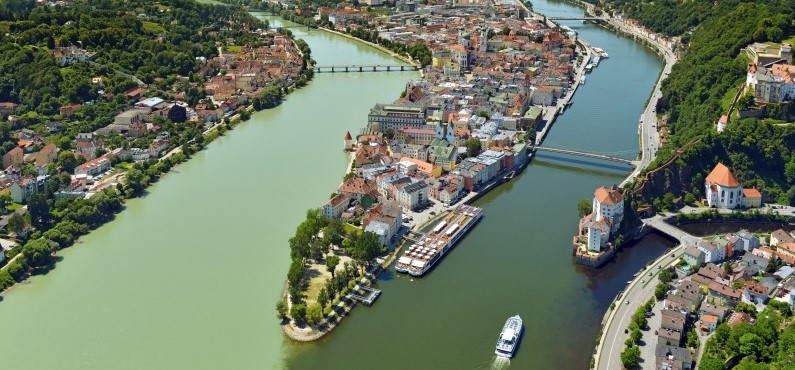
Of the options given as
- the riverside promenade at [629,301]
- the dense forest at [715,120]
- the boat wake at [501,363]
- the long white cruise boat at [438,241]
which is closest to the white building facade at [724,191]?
the dense forest at [715,120]

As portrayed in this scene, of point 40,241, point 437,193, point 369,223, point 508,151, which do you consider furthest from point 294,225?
point 508,151

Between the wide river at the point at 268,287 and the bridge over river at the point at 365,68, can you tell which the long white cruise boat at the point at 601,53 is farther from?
the wide river at the point at 268,287

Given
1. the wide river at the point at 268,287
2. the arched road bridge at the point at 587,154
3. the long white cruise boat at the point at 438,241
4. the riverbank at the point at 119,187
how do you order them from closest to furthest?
the wide river at the point at 268,287, the long white cruise boat at the point at 438,241, the riverbank at the point at 119,187, the arched road bridge at the point at 587,154

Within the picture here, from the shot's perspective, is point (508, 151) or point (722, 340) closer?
point (722, 340)

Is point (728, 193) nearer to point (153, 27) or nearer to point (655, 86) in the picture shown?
point (655, 86)

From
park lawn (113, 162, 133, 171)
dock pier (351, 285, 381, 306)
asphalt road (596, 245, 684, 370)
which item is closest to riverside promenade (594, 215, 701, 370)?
asphalt road (596, 245, 684, 370)

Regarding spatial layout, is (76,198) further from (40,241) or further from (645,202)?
(645,202)
